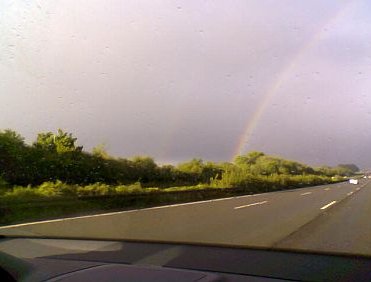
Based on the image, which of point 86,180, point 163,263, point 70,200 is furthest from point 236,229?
point 86,180

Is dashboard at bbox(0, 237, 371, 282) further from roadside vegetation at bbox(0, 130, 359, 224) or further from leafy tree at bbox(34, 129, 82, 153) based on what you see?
leafy tree at bbox(34, 129, 82, 153)

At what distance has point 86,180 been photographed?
47938 millimetres

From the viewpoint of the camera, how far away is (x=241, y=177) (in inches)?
1697

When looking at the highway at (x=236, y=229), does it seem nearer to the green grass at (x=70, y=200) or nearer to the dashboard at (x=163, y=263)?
the green grass at (x=70, y=200)

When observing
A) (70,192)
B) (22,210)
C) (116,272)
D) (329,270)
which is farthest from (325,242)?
(70,192)

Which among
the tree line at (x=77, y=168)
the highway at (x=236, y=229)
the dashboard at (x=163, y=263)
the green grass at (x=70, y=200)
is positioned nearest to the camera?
the dashboard at (x=163, y=263)

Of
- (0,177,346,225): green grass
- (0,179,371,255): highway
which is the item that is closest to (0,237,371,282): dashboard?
(0,179,371,255): highway

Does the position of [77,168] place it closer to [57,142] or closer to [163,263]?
[57,142]

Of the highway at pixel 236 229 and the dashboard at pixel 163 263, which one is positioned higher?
the dashboard at pixel 163 263

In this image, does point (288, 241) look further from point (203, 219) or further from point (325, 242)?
point (203, 219)

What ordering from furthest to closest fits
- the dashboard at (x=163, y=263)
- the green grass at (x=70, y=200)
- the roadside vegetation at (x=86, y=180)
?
1. the roadside vegetation at (x=86, y=180)
2. the green grass at (x=70, y=200)
3. the dashboard at (x=163, y=263)

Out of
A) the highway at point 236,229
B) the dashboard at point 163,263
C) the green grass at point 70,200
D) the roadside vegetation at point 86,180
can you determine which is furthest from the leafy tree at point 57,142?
the dashboard at point 163,263

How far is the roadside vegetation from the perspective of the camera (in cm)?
1950

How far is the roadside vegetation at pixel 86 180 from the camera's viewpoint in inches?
768
